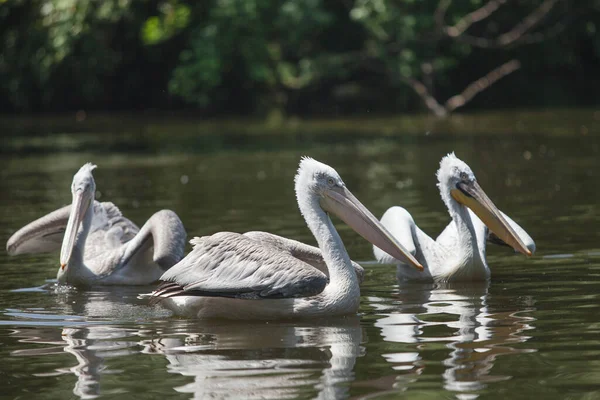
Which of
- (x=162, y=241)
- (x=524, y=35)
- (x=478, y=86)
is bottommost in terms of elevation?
(x=162, y=241)

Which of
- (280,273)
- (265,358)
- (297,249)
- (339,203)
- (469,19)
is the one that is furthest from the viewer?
(469,19)

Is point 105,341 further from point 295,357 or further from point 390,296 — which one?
point 390,296

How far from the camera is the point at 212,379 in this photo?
4.55 m

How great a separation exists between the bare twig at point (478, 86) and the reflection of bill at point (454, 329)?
56.8 ft

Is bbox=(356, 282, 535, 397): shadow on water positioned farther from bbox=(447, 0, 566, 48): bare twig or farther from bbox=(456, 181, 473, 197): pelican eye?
bbox=(447, 0, 566, 48): bare twig

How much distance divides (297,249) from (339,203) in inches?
18.9

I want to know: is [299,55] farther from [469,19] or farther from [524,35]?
[524,35]

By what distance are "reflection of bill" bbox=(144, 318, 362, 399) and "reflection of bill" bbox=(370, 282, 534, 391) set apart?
0.78 feet

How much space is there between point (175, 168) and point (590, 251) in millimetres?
8321

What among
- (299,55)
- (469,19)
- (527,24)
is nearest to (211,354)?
(469,19)

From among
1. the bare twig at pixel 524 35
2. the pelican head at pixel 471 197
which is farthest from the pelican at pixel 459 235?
the bare twig at pixel 524 35

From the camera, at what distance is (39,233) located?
8.13 meters

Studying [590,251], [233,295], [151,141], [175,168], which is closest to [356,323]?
[233,295]

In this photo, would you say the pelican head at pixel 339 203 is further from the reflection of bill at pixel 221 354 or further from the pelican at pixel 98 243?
the pelican at pixel 98 243
